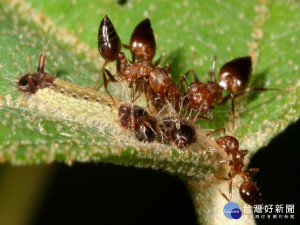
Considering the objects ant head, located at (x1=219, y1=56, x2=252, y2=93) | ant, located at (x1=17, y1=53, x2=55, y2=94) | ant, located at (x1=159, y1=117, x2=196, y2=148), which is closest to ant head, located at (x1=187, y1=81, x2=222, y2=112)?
ant head, located at (x1=219, y1=56, x2=252, y2=93)

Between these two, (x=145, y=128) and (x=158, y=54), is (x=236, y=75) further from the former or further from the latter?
(x=145, y=128)

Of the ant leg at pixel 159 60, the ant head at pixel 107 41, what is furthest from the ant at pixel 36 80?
the ant leg at pixel 159 60

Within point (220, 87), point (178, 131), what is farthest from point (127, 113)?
point (220, 87)

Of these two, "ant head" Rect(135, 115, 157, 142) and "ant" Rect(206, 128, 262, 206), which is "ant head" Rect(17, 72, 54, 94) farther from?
"ant" Rect(206, 128, 262, 206)

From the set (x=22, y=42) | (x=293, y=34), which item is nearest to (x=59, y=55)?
(x=22, y=42)

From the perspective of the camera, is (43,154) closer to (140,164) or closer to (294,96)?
(140,164)
